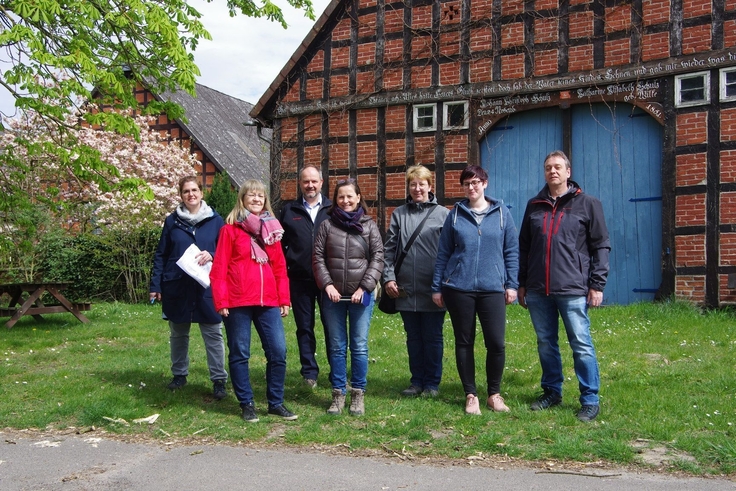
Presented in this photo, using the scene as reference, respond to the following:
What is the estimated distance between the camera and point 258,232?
5160 mm

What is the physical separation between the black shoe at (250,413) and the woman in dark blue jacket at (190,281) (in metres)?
0.64

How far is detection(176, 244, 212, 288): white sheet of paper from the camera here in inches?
221

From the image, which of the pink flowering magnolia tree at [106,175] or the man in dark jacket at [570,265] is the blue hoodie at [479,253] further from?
the pink flowering magnolia tree at [106,175]

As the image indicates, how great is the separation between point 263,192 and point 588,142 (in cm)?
711

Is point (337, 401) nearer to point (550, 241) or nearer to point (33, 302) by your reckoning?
point (550, 241)

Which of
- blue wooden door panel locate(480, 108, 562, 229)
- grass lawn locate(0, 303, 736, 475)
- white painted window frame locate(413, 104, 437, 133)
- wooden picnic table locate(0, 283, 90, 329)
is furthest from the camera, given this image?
white painted window frame locate(413, 104, 437, 133)

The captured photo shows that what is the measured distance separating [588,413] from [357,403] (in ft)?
5.17

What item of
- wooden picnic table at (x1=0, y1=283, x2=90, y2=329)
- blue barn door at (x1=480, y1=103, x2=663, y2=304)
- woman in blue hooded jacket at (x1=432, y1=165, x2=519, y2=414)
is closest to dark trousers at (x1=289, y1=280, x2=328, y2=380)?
woman in blue hooded jacket at (x1=432, y1=165, x2=519, y2=414)

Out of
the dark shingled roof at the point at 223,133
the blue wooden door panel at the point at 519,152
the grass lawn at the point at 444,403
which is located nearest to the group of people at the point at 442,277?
the grass lawn at the point at 444,403

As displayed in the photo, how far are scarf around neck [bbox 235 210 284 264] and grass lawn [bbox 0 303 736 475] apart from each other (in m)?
1.16

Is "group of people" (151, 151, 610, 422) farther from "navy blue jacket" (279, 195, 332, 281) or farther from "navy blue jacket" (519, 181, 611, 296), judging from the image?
"navy blue jacket" (279, 195, 332, 281)

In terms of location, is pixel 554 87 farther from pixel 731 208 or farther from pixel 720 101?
pixel 731 208

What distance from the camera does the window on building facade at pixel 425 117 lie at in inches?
472

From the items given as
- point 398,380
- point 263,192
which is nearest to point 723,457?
point 398,380
